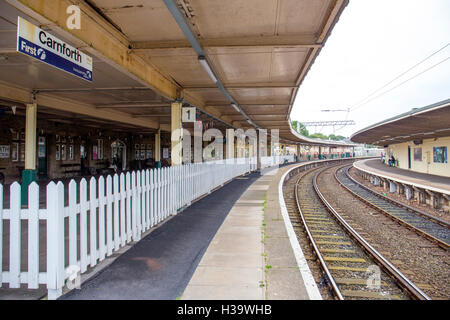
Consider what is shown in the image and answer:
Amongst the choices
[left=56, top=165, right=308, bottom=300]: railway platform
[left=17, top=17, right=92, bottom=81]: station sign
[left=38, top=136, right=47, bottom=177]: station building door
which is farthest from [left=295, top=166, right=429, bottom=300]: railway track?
[left=38, top=136, right=47, bottom=177]: station building door

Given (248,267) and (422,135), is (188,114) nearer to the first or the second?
(248,267)

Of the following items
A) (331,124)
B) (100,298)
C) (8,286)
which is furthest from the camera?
(331,124)

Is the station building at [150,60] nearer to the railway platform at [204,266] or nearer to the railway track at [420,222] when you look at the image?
the railway platform at [204,266]

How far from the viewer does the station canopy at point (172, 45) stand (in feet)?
15.0

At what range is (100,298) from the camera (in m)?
3.33

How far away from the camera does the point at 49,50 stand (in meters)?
4.20

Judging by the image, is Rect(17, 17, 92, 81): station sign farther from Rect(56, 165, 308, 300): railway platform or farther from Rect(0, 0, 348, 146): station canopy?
Rect(56, 165, 308, 300): railway platform

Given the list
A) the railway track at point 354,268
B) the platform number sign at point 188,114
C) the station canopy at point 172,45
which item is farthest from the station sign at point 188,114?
the railway track at point 354,268

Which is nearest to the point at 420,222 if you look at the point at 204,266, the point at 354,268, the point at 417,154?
the point at 354,268

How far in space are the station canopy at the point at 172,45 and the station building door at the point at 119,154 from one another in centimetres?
1279

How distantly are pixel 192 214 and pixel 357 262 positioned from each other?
426 centimetres

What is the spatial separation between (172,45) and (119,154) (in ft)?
65.9
